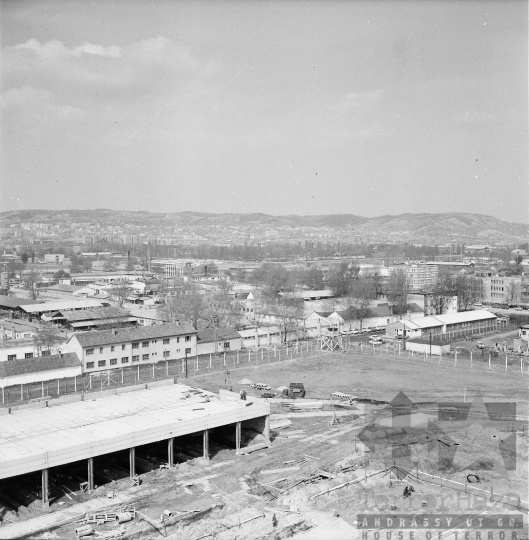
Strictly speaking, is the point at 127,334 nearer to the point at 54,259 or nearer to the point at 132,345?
the point at 132,345

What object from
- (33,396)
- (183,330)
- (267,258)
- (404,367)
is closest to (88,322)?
(183,330)

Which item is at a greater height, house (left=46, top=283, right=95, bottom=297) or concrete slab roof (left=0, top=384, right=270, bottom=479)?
house (left=46, top=283, right=95, bottom=297)

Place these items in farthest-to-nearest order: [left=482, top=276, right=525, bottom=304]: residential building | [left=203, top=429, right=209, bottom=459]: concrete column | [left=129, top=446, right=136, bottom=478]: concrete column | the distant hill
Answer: the distant hill → [left=482, top=276, right=525, bottom=304]: residential building → [left=203, top=429, right=209, bottom=459]: concrete column → [left=129, top=446, right=136, bottom=478]: concrete column

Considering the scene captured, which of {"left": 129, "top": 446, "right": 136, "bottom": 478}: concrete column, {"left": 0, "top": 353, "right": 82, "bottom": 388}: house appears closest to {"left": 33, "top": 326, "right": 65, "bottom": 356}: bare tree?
{"left": 0, "top": 353, "right": 82, "bottom": 388}: house

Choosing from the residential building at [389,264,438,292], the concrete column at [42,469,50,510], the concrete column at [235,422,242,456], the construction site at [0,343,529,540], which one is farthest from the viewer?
the residential building at [389,264,438,292]

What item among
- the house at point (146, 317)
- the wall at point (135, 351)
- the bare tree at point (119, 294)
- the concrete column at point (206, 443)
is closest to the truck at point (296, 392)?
the concrete column at point (206, 443)

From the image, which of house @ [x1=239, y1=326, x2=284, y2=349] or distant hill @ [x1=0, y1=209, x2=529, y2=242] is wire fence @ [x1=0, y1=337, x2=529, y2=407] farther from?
distant hill @ [x1=0, y1=209, x2=529, y2=242]

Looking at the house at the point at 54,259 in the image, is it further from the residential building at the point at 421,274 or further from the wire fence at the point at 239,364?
the wire fence at the point at 239,364

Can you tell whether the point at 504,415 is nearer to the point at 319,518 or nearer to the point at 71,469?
the point at 319,518
